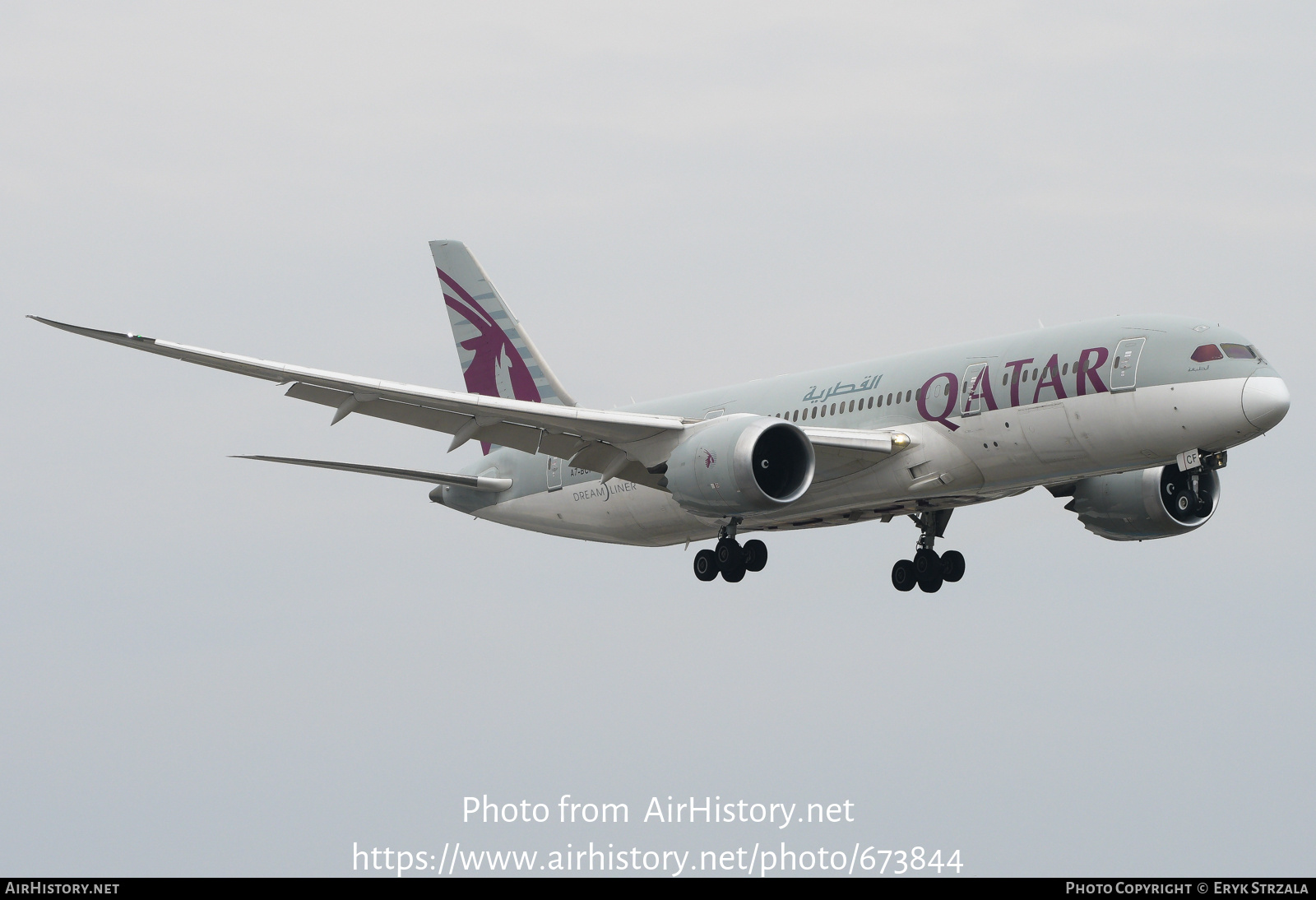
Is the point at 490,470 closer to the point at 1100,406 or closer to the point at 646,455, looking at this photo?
the point at 646,455

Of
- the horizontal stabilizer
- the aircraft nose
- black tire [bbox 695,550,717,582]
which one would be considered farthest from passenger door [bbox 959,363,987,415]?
the horizontal stabilizer

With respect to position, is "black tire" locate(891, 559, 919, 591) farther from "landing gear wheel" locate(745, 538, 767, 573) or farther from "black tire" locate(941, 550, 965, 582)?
"landing gear wheel" locate(745, 538, 767, 573)

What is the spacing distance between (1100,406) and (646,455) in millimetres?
9368

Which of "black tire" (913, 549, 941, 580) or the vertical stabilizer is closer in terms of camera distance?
"black tire" (913, 549, 941, 580)

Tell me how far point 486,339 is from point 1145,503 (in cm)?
1809

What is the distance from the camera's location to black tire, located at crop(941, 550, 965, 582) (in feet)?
135

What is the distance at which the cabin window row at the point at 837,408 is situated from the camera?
37250mm

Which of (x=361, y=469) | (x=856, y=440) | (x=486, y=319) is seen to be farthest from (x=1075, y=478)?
(x=486, y=319)

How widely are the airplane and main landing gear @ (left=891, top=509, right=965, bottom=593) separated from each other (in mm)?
38

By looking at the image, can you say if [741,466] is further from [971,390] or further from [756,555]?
[756,555]

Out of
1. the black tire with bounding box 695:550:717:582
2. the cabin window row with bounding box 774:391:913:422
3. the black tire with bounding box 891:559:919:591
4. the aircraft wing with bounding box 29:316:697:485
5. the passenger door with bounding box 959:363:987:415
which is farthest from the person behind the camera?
the black tire with bounding box 891:559:919:591

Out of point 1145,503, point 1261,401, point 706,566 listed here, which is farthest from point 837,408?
point 1261,401

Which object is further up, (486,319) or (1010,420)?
(486,319)

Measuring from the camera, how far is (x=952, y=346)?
1459 inches
